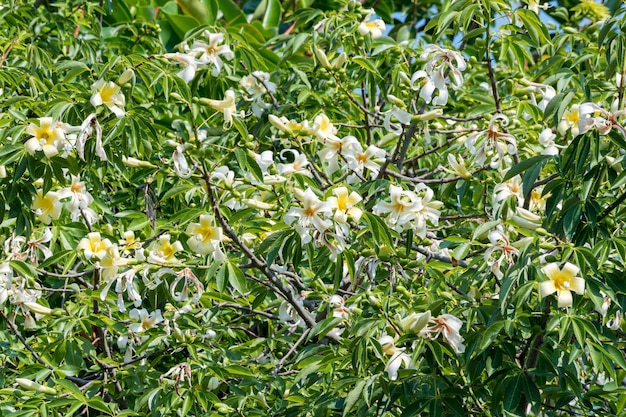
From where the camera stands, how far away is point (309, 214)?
180cm

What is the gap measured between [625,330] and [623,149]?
60 cm

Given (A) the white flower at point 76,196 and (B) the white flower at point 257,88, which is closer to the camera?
(A) the white flower at point 76,196

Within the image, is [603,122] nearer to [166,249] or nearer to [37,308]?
[166,249]

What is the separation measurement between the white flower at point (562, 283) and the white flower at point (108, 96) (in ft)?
3.09

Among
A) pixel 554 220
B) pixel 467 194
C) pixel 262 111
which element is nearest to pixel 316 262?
pixel 554 220

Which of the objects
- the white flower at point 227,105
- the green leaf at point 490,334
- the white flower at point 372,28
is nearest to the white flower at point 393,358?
the green leaf at point 490,334

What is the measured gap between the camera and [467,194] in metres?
3.15

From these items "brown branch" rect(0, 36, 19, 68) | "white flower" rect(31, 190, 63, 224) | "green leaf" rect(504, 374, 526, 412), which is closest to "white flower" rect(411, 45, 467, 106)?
"green leaf" rect(504, 374, 526, 412)

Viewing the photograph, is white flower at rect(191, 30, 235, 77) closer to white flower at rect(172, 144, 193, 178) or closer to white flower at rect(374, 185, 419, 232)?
white flower at rect(172, 144, 193, 178)

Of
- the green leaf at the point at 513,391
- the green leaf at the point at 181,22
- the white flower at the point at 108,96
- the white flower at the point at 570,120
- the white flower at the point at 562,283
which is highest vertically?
the white flower at the point at 108,96

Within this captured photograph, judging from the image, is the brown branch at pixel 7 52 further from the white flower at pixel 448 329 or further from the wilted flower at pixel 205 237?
the white flower at pixel 448 329

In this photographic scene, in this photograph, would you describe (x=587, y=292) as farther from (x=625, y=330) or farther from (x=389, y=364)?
(x=625, y=330)

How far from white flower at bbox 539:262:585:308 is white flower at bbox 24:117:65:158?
1.02m

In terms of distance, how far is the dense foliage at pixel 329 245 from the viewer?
1781 millimetres
